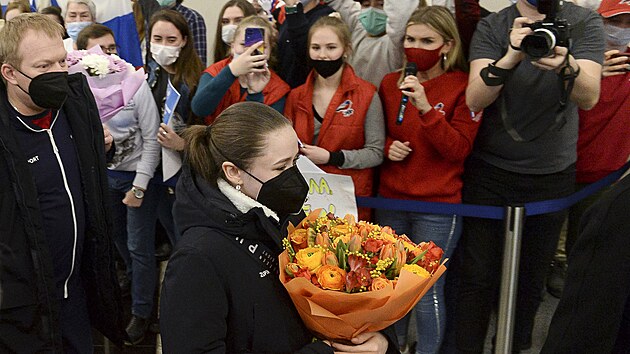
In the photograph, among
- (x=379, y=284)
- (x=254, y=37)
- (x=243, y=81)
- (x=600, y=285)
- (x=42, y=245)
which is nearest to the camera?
(x=600, y=285)

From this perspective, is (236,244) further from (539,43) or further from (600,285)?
(539,43)

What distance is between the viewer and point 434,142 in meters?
3.38

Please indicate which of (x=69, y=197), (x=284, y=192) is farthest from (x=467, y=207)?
(x=69, y=197)

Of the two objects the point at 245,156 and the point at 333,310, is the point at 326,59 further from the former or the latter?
the point at 333,310

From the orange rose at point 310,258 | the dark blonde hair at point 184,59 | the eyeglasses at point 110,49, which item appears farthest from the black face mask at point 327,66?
the orange rose at point 310,258

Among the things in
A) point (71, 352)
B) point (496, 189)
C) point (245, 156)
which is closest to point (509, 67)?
point (496, 189)

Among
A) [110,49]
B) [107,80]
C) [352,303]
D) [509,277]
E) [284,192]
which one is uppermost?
[284,192]

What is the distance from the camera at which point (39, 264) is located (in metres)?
2.65

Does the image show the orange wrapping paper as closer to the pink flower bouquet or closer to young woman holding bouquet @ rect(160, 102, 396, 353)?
young woman holding bouquet @ rect(160, 102, 396, 353)

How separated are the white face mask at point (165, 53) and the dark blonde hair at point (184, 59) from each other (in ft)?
0.11

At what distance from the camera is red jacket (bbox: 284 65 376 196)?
3613 millimetres

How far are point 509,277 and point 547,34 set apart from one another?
47.3 inches

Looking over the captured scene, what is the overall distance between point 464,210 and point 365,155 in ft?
1.82

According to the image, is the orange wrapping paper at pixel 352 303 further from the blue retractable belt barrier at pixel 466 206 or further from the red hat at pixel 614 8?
the red hat at pixel 614 8
